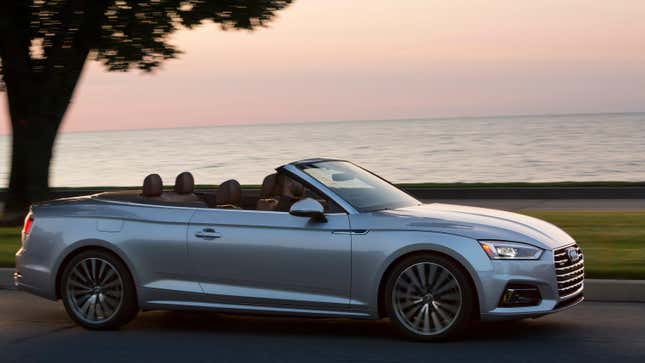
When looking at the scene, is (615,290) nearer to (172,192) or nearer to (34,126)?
(172,192)

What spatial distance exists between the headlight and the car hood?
0.05m

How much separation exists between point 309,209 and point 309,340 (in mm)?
1002

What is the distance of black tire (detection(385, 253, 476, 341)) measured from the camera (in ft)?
25.4

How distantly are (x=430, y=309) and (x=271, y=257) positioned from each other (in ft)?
4.21

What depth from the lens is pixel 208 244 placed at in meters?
8.37

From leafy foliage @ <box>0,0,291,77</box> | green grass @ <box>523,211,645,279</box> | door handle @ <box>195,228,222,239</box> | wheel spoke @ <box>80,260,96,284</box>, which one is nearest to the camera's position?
door handle @ <box>195,228,222,239</box>

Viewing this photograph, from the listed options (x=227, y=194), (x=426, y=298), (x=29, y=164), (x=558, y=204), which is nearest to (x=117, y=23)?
(x=29, y=164)

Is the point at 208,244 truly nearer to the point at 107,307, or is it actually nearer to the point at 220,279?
the point at 220,279

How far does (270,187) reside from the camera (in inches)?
354

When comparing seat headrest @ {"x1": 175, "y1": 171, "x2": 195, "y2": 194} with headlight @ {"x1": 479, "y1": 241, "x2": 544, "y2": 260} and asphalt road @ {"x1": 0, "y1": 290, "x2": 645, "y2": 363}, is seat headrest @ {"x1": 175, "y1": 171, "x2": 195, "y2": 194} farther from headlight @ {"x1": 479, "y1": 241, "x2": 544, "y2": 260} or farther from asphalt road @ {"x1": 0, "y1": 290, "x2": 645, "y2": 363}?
headlight @ {"x1": 479, "y1": 241, "x2": 544, "y2": 260}

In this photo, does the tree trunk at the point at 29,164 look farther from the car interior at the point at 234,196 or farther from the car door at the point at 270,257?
the car door at the point at 270,257

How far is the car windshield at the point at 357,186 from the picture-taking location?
8.45 metres

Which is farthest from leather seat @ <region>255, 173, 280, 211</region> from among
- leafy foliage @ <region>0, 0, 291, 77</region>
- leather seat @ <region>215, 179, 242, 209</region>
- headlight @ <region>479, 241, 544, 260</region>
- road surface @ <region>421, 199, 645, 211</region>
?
road surface @ <region>421, 199, 645, 211</region>

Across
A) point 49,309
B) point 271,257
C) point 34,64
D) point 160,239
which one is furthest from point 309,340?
point 34,64
